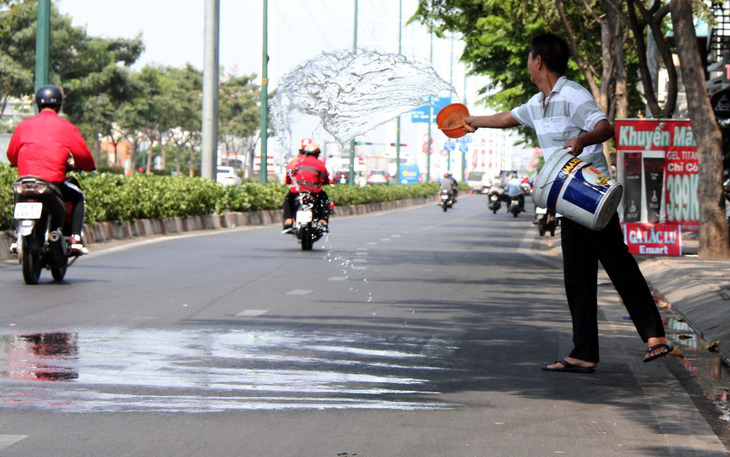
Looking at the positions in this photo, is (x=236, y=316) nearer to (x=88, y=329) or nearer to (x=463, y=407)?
(x=88, y=329)

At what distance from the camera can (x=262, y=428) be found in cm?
546

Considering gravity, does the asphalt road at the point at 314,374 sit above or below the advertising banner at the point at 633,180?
below

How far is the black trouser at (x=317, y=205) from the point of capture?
19922mm

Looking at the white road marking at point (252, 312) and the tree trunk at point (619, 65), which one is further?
the tree trunk at point (619, 65)

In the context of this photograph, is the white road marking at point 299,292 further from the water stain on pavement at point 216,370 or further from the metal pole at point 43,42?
the metal pole at point 43,42

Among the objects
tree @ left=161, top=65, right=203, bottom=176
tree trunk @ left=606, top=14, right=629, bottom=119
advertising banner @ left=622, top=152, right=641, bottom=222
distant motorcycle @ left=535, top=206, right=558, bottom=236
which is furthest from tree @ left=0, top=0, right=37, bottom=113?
advertising banner @ left=622, top=152, right=641, bottom=222

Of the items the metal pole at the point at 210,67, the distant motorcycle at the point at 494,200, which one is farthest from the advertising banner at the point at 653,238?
the distant motorcycle at the point at 494,200

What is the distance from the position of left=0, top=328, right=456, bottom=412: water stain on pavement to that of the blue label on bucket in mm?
1293

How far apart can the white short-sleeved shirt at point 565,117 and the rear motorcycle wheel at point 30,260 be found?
242 inches

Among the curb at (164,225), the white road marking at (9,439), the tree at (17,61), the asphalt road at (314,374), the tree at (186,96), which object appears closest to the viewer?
the white road marking at (9,439)

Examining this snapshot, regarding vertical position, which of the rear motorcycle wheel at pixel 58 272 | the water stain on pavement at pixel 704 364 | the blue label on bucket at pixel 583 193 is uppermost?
the blue label on bucket at pixel 583 193

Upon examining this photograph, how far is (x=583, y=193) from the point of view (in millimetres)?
7094

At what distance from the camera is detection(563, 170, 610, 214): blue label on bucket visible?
23.2ft

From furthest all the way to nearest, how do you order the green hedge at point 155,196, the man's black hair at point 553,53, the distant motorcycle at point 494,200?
1. the distant motorcycle at point 494,200
2. the green hedge at point 155,196
3. the man's black hair at point 553,53
